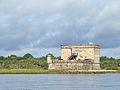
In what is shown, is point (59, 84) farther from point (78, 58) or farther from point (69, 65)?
point (78, 58)

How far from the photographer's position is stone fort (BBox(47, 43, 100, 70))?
131 m

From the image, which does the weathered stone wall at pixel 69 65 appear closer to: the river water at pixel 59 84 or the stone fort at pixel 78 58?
the stone fort at pixel 78 58

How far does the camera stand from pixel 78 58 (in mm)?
134000

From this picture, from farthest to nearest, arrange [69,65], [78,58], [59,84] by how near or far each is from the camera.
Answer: [78,58]
[69,65]
[59,84]

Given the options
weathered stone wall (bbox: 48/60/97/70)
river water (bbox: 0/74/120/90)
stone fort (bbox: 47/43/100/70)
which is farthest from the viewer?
stone fort (bbox: 47/43/100/70)

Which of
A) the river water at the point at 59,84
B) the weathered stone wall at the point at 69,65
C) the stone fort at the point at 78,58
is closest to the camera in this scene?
the river water at the point at 59,84

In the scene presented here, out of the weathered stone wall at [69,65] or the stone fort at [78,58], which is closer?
the weathered stone wall at [69,65]

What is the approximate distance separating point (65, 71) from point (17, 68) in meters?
13.9

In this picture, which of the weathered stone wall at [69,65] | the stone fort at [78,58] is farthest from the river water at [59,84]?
the stone fort at [78,58]

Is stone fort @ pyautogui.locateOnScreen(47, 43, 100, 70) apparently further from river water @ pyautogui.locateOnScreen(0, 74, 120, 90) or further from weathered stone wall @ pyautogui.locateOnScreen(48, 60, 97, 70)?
river water @ pyautogui.locateOnScreen(0, 74, 120, 90)

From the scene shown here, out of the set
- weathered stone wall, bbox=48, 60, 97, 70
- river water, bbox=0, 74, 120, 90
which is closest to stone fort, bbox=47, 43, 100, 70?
weathered stone wall, bbox=48, 60, 97, 70

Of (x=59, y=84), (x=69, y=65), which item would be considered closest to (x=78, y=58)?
(x=69, y=65)

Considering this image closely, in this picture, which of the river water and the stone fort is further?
the stone fort

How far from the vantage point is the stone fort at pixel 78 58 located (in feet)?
429
